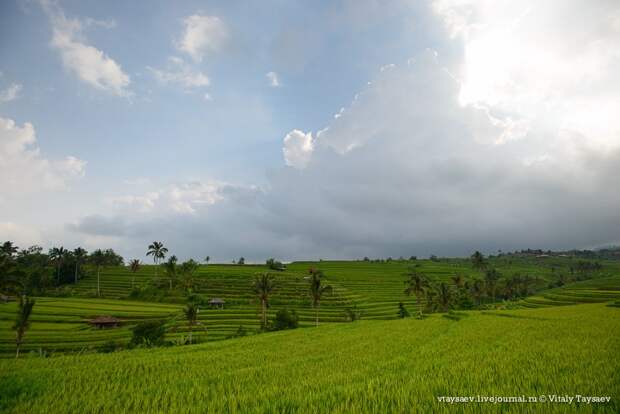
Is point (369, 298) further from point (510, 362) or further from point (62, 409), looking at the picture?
point (62, 409)

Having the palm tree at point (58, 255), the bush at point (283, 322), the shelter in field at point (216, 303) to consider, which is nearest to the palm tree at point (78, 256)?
the palm tree at point (58, 255)

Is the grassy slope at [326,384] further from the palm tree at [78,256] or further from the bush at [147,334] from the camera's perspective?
the palm tree at [78,256]

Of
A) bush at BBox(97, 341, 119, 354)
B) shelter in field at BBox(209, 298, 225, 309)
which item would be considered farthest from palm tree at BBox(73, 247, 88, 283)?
bush at BBox(97, 341, 119, 354)

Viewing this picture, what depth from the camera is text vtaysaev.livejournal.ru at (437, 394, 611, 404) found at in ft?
29.3

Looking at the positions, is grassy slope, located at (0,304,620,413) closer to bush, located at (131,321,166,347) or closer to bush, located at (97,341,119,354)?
bush, located at (97,341,119,354)

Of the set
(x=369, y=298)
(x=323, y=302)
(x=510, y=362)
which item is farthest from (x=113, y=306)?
(x=510, y=362)

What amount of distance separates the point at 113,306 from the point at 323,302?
5281 centimetres

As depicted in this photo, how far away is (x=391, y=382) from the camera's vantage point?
12.0m

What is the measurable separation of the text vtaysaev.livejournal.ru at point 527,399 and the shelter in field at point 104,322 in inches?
2582

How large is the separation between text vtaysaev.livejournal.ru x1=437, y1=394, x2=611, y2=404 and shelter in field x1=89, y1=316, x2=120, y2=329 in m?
65.6

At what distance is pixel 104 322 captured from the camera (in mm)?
57969

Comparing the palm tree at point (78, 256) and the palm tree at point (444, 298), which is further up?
the palm tree at point (78, 256)

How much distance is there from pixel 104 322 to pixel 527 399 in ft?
221

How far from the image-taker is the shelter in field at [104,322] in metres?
57.6
